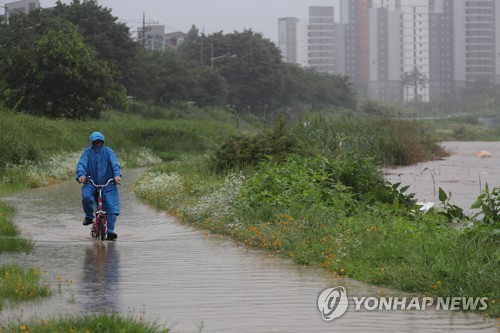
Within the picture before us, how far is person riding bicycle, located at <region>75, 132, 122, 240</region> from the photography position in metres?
15.2

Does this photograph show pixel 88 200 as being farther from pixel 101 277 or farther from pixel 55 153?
pixel 55 153

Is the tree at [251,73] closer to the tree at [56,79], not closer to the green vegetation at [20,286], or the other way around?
the tree at [56,79]

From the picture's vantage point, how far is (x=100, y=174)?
50.4 ft

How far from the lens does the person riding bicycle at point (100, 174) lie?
49.9ft

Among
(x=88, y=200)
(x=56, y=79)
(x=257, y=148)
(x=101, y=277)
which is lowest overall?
(x=101, y=277)

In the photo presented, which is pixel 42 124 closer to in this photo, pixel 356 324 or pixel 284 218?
pixel 284 218

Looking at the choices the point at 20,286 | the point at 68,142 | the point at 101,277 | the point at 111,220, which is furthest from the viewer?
the point at 68,142

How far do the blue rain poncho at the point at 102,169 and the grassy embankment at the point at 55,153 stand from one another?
1343mm

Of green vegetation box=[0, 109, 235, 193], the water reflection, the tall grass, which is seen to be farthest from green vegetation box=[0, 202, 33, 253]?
the tall grass

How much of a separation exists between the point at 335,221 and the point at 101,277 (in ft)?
14.1

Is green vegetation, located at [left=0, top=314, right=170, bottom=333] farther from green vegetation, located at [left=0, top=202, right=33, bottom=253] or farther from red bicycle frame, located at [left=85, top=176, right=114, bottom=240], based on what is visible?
red bicycle frame, located at [left=85, top=176, right=114, bottom=240]

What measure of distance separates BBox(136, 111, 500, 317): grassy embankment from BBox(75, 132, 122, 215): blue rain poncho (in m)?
1.74

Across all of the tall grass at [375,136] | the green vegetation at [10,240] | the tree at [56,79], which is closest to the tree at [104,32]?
the tree at [56,79]

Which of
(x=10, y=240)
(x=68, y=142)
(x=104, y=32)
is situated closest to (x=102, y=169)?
(x=10, y=240)
